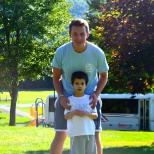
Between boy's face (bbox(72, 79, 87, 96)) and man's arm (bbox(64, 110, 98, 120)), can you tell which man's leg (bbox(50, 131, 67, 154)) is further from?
boy's face (bbox(72, 79, 87, 96))

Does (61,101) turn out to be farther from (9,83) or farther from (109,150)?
(9,83)

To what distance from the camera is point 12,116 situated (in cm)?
3472

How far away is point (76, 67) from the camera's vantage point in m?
5.73

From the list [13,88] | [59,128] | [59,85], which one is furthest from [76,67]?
[13,88]

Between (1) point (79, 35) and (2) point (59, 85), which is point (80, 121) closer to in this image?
(2) point (59, 85)

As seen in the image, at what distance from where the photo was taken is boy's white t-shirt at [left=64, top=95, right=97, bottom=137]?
18.3ft

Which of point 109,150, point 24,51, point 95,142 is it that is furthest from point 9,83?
point 95,142

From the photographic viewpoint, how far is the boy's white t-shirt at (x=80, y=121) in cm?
557

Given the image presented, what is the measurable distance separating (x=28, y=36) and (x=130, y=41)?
749 inches

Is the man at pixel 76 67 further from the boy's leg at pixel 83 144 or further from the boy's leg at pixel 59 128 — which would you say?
the boy's leg at pixel 83 144

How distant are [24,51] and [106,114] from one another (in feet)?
23.1

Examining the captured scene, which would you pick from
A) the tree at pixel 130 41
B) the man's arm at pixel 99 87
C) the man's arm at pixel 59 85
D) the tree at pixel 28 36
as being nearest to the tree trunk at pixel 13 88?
the tree at pixel 28 36

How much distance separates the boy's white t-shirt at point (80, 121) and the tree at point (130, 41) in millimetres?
7665

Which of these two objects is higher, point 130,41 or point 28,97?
point 130,41
